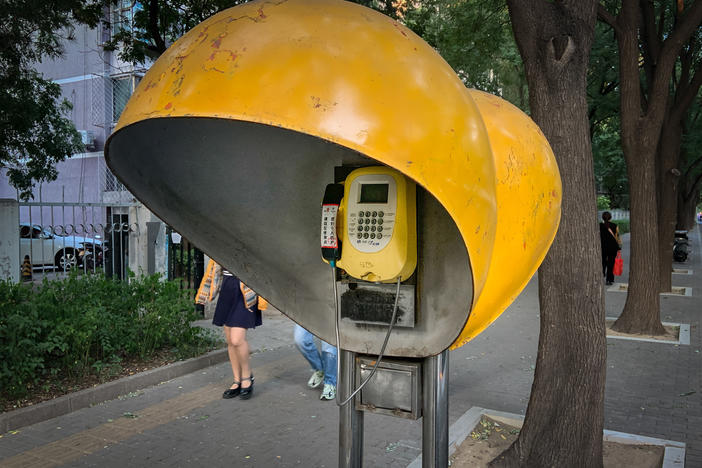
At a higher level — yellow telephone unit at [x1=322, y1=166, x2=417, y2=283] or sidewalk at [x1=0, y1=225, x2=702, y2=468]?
yellow telephone unit at [x1=322, y1=166, x2=417, y2=283]

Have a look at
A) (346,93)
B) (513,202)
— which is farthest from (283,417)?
(346,93)

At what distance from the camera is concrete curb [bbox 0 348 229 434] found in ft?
14.0

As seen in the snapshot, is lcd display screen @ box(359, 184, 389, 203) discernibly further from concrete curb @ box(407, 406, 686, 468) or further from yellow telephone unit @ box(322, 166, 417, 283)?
concrete curb @ box(407, 406, 686, 468)

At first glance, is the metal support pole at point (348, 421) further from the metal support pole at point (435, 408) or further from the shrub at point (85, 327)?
the shrub at point (85, 327)

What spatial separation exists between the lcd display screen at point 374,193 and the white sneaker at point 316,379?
3678 millimetres

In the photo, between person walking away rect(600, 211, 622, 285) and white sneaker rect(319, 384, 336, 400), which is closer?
white sneaker rect(319, 384, 336, 400)

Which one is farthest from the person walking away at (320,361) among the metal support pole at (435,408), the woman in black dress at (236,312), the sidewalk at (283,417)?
the metal support pole at (435,408)

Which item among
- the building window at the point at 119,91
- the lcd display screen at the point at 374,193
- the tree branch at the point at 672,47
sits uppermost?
the building window at the point at 119,91

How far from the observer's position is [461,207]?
1.53 meters

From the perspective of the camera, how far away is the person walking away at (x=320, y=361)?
16.0 feet

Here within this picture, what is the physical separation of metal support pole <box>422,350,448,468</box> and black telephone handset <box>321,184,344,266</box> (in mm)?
501

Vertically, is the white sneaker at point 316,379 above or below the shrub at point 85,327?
below

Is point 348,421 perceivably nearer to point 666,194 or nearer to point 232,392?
→ point 232,392

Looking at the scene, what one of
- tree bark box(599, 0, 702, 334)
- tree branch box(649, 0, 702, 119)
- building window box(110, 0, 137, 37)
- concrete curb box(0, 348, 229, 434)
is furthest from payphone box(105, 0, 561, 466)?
tree branch box(649, 0, 702, 119)
